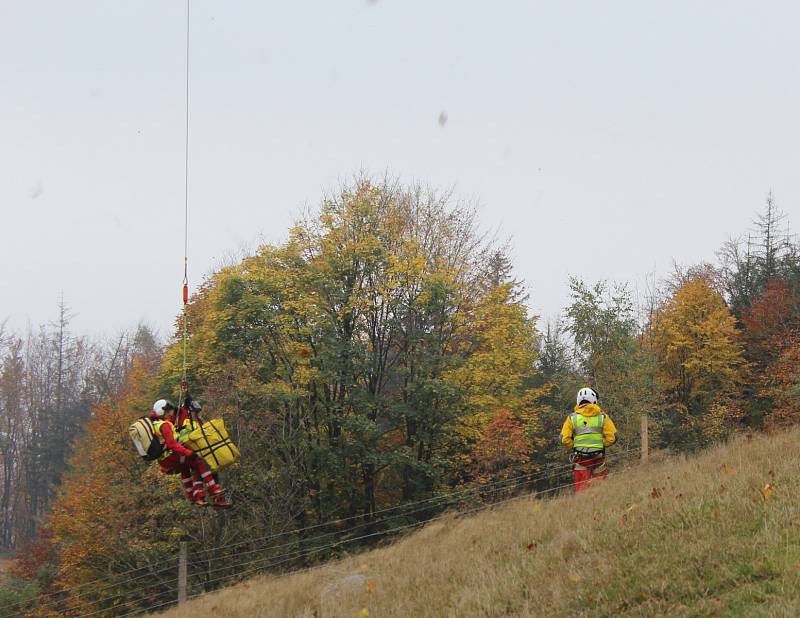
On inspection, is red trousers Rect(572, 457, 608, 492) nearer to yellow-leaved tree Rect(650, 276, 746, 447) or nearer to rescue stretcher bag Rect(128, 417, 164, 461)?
rescue stretcher bag Rect(128, 417, 164, 461)

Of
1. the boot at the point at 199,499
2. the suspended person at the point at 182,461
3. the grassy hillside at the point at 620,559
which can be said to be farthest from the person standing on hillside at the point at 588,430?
the boot at the point at 199,499

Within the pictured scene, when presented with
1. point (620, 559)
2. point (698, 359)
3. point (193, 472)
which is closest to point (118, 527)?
point (193, 472)

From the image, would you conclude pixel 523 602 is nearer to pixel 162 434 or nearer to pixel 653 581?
pixel 653 581

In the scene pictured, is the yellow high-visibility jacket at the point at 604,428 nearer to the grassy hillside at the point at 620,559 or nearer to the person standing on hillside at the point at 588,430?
the person standing on hillside at the point at 588,430

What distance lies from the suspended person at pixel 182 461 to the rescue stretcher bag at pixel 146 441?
10 cm

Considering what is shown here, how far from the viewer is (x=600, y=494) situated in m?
10.7

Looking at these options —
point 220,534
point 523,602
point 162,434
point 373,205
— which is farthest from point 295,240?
point 523,602

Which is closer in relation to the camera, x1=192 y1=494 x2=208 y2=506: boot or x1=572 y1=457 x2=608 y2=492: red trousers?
x1=192 y1=494 x2=208 y2=506: boot

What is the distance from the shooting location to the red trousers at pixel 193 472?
10836 millimetres

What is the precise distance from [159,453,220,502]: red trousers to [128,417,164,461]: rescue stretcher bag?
1.99 feet

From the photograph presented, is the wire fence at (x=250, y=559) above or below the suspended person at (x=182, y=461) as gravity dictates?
below

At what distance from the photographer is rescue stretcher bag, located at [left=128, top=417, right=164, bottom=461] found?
10.1m

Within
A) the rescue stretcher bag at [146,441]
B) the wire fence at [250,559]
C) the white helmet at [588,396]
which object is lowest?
the wire fence at [250,559]

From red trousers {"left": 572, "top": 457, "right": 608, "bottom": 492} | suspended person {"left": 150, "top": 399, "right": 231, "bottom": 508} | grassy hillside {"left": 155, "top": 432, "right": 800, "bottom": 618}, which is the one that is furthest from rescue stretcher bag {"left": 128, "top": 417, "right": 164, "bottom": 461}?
red trousers {"left": 572, "top": 457, "right": 608, "bottom": 492}
